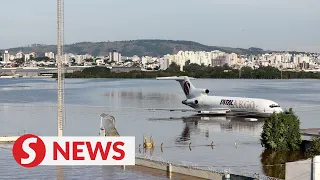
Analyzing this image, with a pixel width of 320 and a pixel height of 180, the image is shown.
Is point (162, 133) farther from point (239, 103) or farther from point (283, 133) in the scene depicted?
point (239, 103)

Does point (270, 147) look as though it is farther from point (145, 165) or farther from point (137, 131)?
point (137, 131)

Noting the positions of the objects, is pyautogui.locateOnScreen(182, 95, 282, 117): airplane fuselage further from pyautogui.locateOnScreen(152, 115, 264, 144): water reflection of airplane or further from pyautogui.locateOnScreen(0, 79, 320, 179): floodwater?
pyautogui.locateOnScreen(0, 79, 320, 179): floodwater

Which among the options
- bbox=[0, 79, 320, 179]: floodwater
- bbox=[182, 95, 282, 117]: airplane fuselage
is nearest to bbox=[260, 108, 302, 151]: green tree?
bbox=[0, 79, 320, 179]: floodwater

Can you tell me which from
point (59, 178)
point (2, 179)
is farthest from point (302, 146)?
point (2, 179)

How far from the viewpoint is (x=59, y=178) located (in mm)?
35719

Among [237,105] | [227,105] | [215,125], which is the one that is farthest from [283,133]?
[227,105]

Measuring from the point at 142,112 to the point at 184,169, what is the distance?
180ft

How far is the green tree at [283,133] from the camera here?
46.0 metres

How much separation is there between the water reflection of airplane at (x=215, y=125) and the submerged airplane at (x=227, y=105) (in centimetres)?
99

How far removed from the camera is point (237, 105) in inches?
3007

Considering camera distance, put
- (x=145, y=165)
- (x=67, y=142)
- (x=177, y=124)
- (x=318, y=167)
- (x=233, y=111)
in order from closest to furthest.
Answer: (x=67, y=142) < (x=318, y=167) < (x=145, y=165) < (x=177, y=124) < (x=233, y=111)

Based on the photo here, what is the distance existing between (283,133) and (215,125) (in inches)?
895

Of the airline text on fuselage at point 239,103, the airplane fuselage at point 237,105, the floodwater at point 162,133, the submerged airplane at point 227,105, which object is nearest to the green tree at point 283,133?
the floodwater at point 162,133

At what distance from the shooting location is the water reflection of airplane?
61.2 metres
